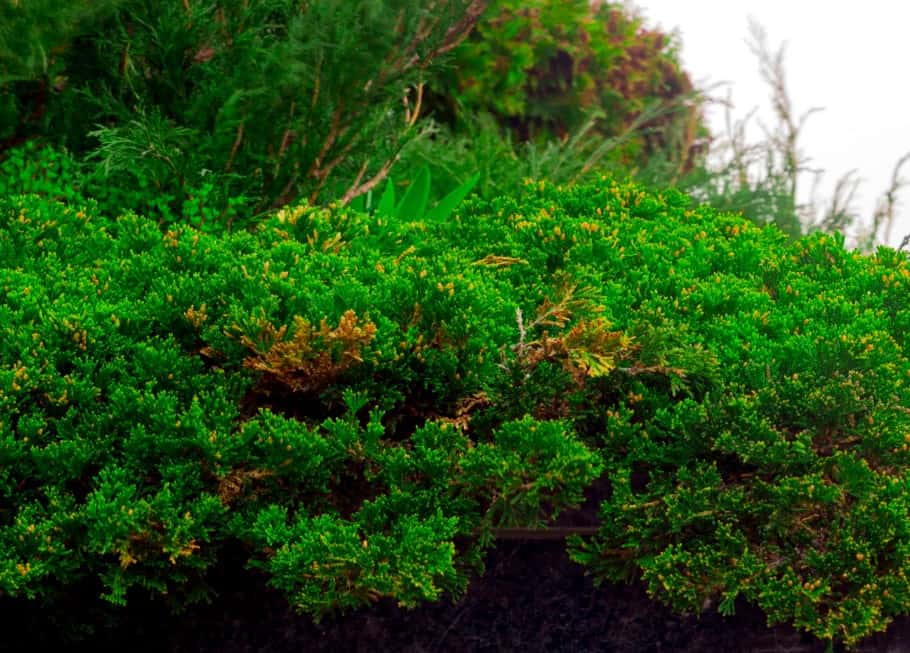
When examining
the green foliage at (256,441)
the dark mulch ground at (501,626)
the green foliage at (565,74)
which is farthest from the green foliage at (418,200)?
the green foliage at (565,74)

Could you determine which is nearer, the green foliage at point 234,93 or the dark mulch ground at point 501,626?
the dark mulch ground at point 501,626

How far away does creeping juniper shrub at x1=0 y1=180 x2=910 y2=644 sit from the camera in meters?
3.09

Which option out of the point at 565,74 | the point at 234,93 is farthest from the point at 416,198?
the point at 565,74

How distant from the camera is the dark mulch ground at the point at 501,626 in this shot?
11.7ft

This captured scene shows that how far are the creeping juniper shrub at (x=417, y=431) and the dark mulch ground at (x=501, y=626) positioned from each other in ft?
0.56

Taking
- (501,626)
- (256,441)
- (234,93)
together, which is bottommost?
(501,626)

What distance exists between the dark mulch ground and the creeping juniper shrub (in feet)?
0.56

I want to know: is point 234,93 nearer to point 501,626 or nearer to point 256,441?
point 256,441

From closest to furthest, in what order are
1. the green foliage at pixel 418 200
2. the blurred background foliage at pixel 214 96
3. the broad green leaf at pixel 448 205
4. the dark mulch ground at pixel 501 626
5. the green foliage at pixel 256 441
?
the green foliage at pixel 256 441 < the dark mulch ground at pixel 501 626 < the blurred background foliage at pixel 214 96 < the broad green leaf at pixel 448 205 < the green foliage at pixel 418 200

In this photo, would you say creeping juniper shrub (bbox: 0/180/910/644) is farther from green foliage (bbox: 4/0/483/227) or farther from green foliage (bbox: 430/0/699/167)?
green foliage (bbox: 430/0/699/167)

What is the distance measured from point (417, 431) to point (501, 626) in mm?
925

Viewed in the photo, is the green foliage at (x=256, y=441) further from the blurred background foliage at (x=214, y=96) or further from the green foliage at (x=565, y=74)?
the green foliage at (x=565, y=74)

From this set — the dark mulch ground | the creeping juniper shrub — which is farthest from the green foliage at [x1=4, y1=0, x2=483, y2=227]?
the dark mulch ground

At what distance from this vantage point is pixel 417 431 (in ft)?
10.7
